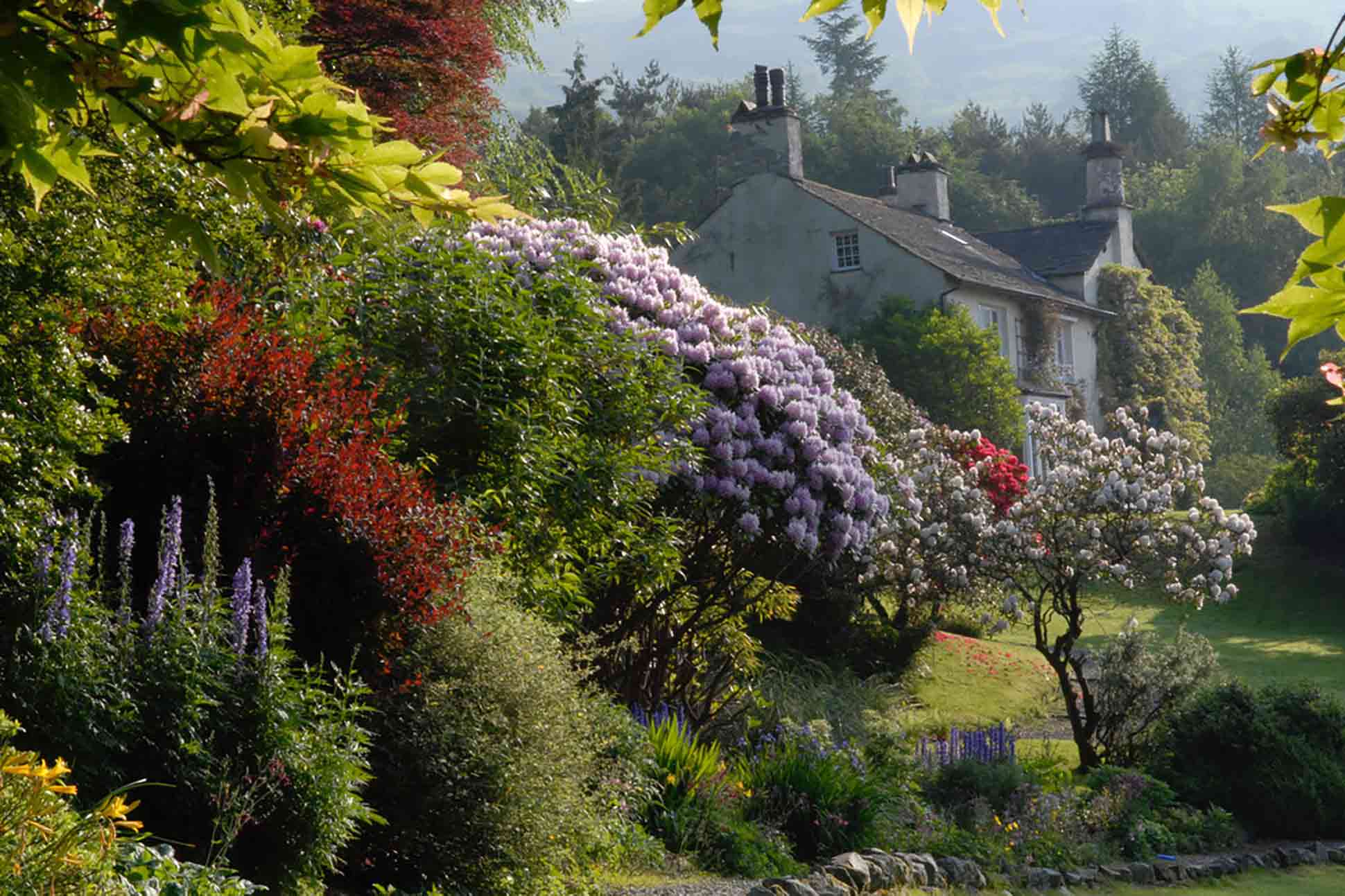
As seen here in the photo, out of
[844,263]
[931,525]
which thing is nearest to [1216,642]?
[931,525]

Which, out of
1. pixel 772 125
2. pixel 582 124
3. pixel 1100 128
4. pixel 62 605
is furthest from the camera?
pixel 582 124

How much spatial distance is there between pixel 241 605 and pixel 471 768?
1.33 metres

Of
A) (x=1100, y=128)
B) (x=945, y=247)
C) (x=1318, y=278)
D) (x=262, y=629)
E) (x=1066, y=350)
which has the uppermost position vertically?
(x=1100, y=128)

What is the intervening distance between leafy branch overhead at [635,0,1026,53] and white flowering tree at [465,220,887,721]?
7567 mm

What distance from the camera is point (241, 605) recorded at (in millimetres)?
5828

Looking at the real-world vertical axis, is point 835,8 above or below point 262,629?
above

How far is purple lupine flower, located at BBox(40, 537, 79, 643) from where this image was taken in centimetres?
545

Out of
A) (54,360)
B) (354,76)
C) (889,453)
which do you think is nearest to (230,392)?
(54,360)

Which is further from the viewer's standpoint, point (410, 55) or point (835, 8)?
point (410, 55)

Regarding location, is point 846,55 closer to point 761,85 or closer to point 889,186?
point 889,186

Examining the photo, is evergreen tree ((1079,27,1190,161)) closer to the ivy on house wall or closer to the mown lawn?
the ivy on house wall

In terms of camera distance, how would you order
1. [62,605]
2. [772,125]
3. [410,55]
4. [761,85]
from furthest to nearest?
1. [772,125]
2. [761,85]
3. [410,55]
4. [62,605]

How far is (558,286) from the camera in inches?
402

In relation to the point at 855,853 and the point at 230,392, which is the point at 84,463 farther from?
the point at 855,853
